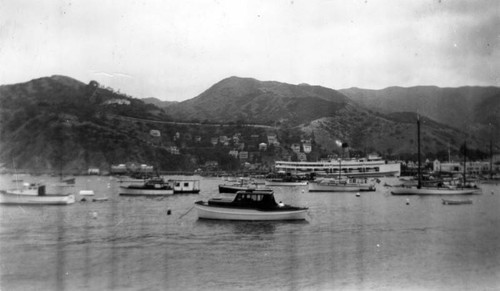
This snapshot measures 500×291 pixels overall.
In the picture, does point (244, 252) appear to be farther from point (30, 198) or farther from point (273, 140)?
point (273, 140)

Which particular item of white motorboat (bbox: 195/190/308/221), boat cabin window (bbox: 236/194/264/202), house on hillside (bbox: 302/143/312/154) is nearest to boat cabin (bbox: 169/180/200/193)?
white motorboat (bbox: 195/190/308/221)

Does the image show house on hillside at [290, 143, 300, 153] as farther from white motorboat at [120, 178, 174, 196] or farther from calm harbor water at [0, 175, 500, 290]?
calm harbor water at [0, 175, 500, 290]

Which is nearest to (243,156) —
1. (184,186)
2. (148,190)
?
(184,186)

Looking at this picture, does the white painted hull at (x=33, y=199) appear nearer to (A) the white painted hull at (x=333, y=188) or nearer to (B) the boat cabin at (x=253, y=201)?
(B) the boat cabin at (x=253, y=201)

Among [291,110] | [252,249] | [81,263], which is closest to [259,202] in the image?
[252,249]

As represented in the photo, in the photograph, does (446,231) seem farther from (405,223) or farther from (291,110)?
(291,110)

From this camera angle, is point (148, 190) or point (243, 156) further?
point (243, 156)
